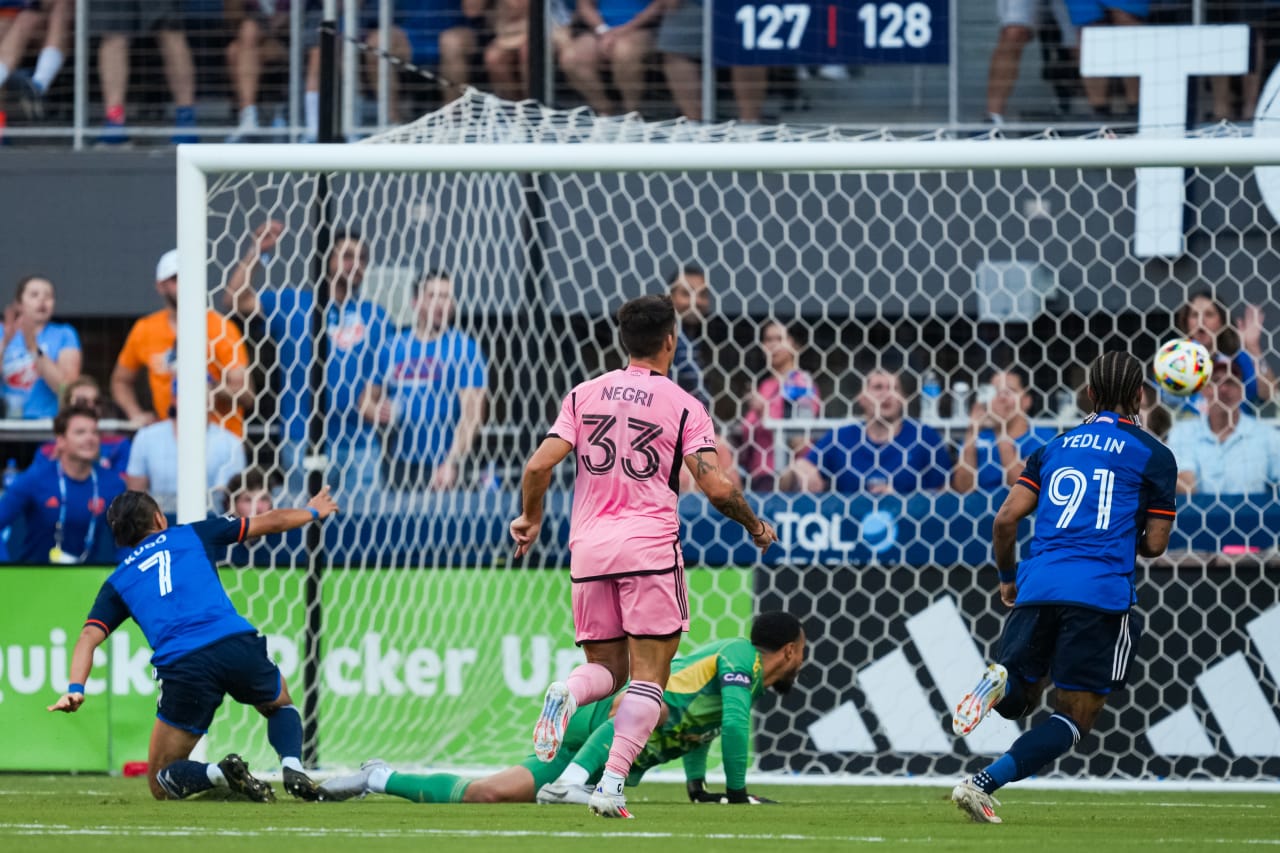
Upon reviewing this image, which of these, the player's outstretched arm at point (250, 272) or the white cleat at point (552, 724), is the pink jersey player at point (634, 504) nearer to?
the white cleat at point (552, 724)

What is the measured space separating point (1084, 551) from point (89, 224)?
26.3ft

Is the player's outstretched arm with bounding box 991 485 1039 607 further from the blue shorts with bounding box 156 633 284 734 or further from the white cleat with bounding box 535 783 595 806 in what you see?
the blue shorts with bounding box 156 633 284 734

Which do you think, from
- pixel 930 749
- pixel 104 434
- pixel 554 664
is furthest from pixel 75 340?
pixel 930 749

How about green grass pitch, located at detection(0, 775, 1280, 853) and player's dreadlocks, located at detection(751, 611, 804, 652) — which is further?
player's dreadlocks, located at detection(751, 611, 804, 652)

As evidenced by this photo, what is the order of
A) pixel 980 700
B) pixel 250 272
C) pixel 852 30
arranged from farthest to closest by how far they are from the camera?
1. pixel 852 30
2. pixel 250 272
3. pixel 980 700

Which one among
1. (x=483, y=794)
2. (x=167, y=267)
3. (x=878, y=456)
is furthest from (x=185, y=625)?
(x=167, y=267)

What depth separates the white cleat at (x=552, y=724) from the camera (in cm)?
571

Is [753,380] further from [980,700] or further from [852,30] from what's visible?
[980,700]

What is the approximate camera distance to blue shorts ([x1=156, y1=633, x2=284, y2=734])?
709cm

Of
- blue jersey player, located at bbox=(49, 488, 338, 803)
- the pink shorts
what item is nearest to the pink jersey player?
the pink shorts

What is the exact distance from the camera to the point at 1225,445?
29.5ft

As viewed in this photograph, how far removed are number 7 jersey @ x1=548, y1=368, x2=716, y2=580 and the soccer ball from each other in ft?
7.62

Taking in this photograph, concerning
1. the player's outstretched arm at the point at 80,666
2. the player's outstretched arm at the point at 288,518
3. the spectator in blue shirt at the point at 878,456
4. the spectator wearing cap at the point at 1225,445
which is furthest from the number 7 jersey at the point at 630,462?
the spectator wearing cap at the point at 1225,445

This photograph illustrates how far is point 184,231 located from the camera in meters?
8.23
